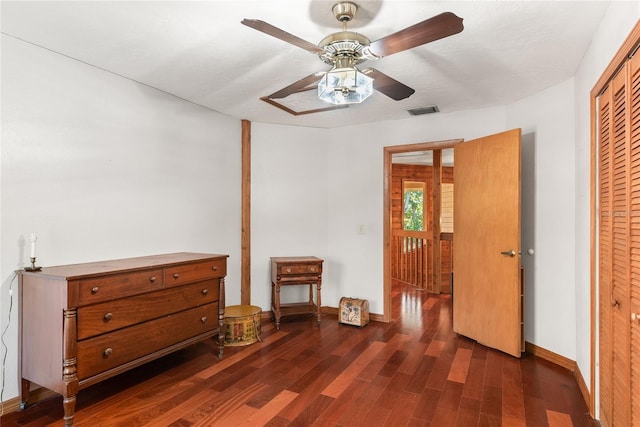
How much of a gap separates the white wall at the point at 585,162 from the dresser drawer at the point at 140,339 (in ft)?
9.34

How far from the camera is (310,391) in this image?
97.0 inches

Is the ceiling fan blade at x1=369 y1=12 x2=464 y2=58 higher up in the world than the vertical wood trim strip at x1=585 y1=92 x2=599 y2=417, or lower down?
higher up

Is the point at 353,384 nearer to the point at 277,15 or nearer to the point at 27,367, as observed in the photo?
the point at 27,367

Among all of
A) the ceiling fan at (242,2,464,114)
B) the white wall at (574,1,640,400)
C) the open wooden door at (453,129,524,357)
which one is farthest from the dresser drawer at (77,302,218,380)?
the white wall at (574,1,640,400)

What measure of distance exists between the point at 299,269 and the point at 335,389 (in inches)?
Result: 62.8

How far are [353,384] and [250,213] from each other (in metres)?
2.30

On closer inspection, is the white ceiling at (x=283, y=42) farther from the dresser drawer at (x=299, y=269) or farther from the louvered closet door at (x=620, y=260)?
the dresser drawer at (x=299, y=269)

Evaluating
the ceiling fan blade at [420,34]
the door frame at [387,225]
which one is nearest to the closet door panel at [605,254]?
the ceiling fan blade at [420,34]

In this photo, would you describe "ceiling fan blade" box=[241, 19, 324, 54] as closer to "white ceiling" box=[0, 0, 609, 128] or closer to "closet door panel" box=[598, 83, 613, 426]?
"white ceiling" box=[0, 0, 609, 128]

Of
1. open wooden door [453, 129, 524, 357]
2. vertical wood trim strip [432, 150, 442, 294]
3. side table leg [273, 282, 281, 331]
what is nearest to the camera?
open wooden door [453, 129, 524, 357]

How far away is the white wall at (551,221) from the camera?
2.87m

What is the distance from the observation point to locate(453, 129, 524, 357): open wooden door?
9.99ft

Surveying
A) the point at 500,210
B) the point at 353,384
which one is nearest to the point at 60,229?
the point at 353,384

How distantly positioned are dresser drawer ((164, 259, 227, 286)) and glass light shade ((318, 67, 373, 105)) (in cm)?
171
